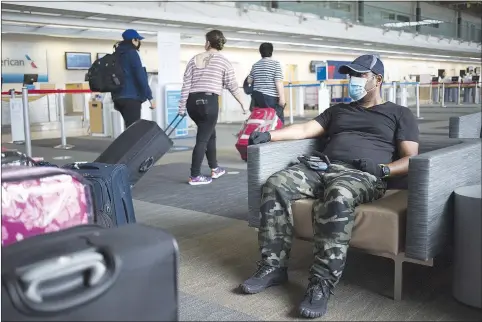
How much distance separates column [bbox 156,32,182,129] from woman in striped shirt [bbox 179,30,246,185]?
442cm

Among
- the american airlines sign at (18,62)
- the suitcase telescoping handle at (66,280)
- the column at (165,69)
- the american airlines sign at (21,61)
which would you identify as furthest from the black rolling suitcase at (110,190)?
the american airlines sign at (18,62)

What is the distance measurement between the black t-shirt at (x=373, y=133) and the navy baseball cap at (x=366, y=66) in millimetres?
160

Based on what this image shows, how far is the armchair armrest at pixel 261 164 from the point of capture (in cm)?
227

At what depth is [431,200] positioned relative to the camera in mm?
1824

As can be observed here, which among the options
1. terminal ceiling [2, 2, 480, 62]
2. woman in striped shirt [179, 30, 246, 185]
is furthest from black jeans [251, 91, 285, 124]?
terminal ceiling [2, 2, 480, 62]

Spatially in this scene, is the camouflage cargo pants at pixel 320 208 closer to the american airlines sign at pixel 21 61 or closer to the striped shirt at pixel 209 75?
the striped shirt at pixel 209 75

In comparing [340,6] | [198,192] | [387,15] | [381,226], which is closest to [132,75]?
[198,192]

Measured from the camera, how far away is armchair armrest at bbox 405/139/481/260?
1812mm

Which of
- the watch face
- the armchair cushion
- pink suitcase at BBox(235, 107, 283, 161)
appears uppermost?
pink suitcase at BBox(235, 107, 283, 161)

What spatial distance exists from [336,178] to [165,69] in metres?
7.57

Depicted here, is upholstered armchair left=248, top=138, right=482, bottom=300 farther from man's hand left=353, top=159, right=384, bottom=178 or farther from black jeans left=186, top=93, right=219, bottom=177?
black jeans left=186, top=93, right=219, bottom=177

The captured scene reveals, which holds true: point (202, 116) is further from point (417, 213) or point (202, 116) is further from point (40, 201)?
point (40, 201)

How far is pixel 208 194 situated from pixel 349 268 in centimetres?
184

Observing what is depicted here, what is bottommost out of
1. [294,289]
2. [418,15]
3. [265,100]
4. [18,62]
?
[294,289]
